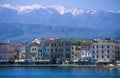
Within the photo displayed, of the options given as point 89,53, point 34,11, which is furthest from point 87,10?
point 89,53

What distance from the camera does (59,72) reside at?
1862 cm

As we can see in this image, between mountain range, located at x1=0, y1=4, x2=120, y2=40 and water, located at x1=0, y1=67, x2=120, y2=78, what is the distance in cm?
113

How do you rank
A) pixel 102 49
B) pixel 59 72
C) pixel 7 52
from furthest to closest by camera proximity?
1. pixel 7 52
2. pixel 102 49
3. pixel 59 72

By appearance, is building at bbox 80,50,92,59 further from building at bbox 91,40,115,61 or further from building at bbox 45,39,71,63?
building at bbox 45,39,71,63

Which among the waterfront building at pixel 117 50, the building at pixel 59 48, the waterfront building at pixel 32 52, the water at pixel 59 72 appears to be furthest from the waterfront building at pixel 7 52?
the waterfront building at pixel 117 50

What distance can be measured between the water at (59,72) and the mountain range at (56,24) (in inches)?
44.5

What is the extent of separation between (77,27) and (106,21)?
826 mm

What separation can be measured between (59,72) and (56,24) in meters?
2.41

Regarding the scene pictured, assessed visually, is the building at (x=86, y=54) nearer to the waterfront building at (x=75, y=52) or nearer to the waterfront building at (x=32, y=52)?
the waterfront building at (x=75, y=52)

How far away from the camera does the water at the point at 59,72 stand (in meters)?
Result: 17.6

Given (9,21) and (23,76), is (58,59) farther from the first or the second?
(23,76)

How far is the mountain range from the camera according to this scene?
2000 cm

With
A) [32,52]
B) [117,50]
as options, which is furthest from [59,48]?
[117,50]

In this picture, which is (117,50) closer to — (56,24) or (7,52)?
(56,24)
